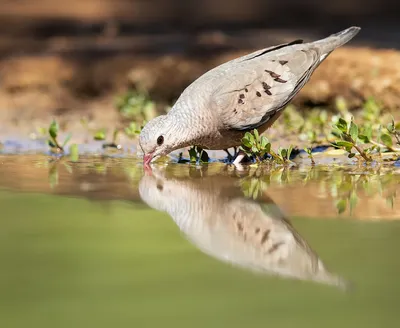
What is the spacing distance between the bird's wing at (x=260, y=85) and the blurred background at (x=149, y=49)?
1.75 meters

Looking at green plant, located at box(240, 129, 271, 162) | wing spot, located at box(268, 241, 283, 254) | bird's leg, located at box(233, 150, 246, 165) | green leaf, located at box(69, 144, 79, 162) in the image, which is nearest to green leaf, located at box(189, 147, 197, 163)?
bird's leg, located at box(233, 150, 246, 165)

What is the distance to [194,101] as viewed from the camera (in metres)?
6.20

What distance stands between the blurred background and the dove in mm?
1781

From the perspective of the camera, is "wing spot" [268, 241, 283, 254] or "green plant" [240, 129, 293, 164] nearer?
"wing spot" [268, 241, 283, 254]

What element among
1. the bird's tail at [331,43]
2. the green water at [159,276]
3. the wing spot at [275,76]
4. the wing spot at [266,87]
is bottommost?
the green water at [159,276]

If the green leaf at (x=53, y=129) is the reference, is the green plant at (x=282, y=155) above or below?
below

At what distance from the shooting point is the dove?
239 inches

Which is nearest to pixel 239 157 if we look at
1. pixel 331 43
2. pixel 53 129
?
pixel 331 43

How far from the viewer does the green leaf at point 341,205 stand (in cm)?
457

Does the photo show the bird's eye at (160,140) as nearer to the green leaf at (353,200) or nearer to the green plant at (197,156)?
the green plant at (197,156)

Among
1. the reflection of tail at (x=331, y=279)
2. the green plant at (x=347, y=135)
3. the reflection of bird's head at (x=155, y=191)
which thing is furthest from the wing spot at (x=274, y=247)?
the green plant at (x=347, y=135)

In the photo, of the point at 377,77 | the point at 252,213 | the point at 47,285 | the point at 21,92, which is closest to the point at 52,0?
the point at 21,92

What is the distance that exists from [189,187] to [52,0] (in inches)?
291

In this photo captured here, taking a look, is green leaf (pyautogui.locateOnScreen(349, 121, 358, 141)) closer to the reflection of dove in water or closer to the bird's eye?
the reflection of dove in water
